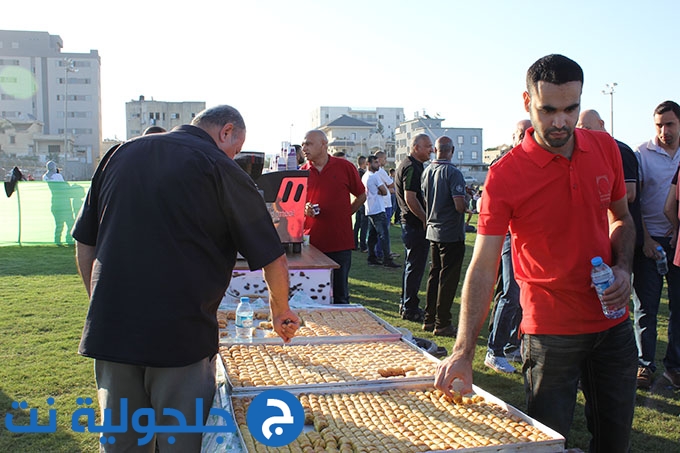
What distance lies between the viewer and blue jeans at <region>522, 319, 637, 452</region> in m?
2.61

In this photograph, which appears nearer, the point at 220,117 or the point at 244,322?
the point at 220,117

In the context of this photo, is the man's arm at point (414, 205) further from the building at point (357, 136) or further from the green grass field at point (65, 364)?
the building at point (357, 136)

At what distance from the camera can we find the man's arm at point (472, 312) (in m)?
2.46

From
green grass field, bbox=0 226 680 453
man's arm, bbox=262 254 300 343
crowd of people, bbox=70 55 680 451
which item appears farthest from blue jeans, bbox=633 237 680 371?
man's arm, bbox=262 254 300 343

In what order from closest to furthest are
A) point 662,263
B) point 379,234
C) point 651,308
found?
point 662,263, point 651,308, point 379,234

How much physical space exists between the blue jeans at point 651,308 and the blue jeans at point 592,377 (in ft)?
9.31

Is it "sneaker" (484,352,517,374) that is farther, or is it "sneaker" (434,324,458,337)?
"sneaker" (434,324,458,337)

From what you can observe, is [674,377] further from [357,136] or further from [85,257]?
[357,136]

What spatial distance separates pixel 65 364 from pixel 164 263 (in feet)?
13.8

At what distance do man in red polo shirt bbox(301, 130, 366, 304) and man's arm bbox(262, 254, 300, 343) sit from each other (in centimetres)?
347

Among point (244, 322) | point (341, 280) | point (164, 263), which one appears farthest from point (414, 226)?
point (164, 263)

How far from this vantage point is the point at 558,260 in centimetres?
256

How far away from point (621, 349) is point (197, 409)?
5.97 feet

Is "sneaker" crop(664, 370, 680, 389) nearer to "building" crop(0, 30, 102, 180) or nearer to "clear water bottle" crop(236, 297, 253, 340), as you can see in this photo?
"clear water bottle" crop(236, 297, 253, 340)
